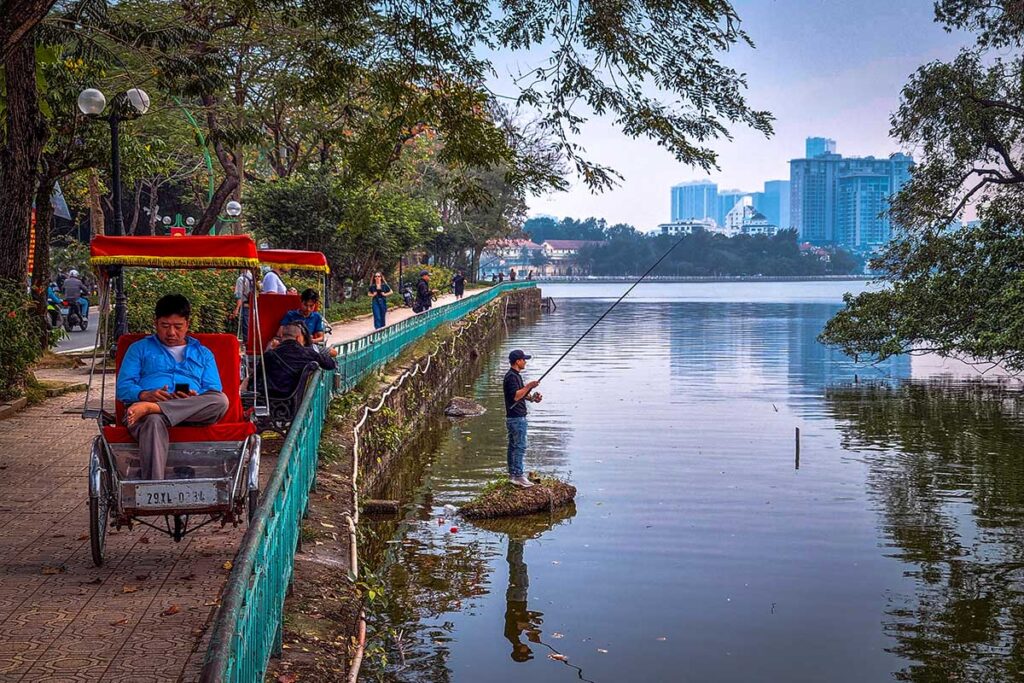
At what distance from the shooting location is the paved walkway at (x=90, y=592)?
242 inches

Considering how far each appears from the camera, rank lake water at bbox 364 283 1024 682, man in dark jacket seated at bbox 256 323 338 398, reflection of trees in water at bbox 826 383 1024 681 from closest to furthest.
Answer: lake water at bbox 364 283 1024 682 < reflection of trees in water at bbox 826 383 1024 681 < man in dark jacket seated at bbox 256 323 338 398

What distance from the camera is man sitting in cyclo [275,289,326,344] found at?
44.8 ft

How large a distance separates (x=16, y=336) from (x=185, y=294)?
23.6 ft

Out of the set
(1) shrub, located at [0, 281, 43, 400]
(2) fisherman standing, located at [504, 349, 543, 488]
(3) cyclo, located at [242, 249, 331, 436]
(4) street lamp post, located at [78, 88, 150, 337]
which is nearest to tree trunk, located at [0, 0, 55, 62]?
(3) cyclo, located at [242, 249, 331, 436]

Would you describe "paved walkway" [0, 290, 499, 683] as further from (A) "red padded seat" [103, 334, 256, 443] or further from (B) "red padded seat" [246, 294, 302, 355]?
(B) "red padded seat" [246, 294, 302, 355]

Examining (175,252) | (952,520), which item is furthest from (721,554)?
(175,252)

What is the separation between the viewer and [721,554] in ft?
49.1

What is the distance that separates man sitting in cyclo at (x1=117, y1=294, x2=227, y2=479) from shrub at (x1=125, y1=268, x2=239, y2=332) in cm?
1415

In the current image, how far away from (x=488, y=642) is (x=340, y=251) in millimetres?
30245

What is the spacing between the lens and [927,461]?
A: 23.0m

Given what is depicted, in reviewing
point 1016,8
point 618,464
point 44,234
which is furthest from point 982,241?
point 44,234

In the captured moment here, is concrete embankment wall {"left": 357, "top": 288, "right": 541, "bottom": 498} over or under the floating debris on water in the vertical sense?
over

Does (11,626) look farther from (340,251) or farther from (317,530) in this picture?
(340,251)

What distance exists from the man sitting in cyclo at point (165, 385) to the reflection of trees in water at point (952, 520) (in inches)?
264
